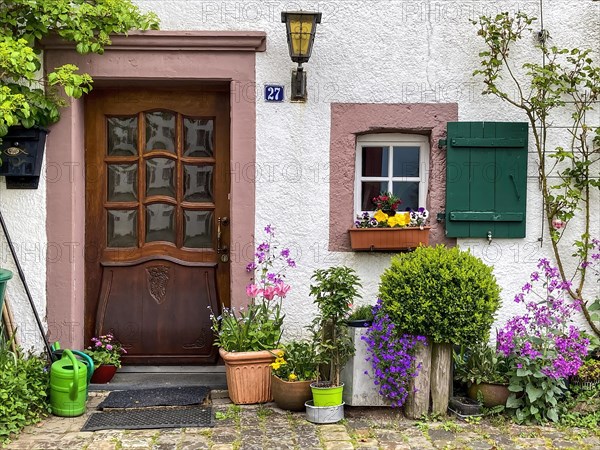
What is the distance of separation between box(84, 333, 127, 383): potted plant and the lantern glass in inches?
106

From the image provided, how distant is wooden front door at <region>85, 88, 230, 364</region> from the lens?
6.55 meters

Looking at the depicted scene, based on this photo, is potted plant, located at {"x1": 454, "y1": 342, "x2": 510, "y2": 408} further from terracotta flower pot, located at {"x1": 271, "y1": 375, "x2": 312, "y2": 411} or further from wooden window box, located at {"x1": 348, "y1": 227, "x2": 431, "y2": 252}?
terracotta flower pot, located at {"x1": 271, "y1": 375, "x2": 312, "y2": 411}

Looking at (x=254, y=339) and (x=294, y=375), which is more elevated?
(x=254, y=339)

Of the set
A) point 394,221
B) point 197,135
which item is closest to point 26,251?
point 197,135

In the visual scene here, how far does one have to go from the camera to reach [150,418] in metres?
5.60

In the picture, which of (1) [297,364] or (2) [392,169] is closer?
(1) [297,364]

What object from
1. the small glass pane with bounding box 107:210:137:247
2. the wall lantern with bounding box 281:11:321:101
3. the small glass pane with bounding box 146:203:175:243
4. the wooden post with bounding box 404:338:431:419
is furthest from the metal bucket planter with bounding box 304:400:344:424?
the wall lantern with bounding box 281:11:321:101

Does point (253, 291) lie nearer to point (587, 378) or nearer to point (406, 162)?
point (406, 162)

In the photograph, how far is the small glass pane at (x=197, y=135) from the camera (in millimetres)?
6590

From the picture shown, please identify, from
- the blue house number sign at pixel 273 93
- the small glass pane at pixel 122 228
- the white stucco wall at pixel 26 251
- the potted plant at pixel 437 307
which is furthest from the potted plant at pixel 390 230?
the white stucco wall at pixel 26 251

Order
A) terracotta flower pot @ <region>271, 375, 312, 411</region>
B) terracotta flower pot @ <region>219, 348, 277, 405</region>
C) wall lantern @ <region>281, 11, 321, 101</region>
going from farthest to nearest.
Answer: wall lantern @ <region>281, 11, 321, 101</region>
terracotta flower pot @ <region>219, 348, 277, 405</region>
terracotta flower pot @ <region>271, 375, 312, 411</region>

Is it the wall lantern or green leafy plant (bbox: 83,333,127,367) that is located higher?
the wall lantern

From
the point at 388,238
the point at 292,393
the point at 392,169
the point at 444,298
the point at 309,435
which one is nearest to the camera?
the point at 309,435

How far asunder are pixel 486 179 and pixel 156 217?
267 centimetres
